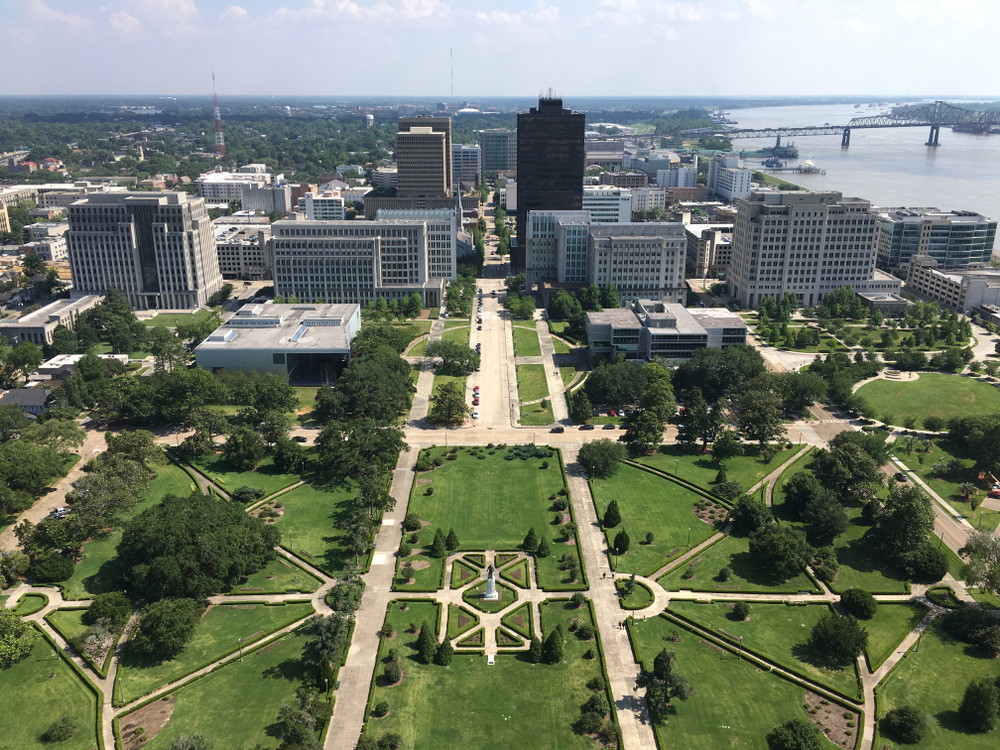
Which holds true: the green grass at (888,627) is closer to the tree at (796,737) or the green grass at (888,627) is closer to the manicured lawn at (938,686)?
the manicured lawn at (938,686)

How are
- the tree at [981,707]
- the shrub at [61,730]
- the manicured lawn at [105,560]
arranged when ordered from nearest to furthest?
the shrub at [61,730]
the tree at [981,707]
the manicured lawn at [105,560]

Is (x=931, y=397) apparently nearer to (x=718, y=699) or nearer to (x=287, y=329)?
(x=718, y=699)

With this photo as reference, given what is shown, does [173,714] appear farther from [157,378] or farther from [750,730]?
[157,378]

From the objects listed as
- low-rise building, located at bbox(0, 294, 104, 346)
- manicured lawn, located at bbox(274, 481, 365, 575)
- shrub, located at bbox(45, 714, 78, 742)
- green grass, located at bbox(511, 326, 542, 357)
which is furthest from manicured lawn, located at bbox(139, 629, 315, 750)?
low-rise building, located at bbox(0, 294, 104, 346)

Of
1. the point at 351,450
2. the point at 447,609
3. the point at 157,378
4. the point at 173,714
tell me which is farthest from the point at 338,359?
the point at 173,714

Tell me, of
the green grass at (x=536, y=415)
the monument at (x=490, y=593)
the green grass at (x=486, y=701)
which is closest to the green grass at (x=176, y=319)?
the green grass at (x=536, y=415)

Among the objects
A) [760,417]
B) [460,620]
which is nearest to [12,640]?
[460,620]
